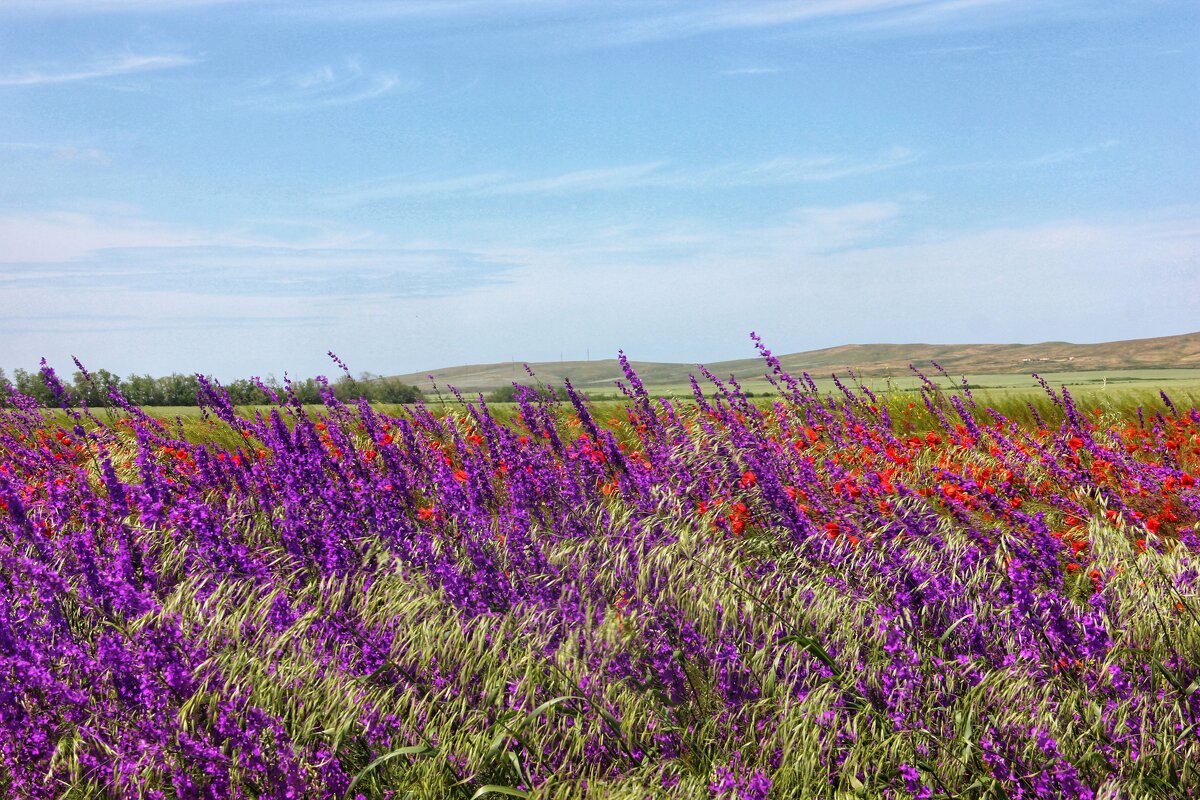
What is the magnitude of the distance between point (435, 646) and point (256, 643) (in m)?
0.77

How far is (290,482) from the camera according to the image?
5.30 m

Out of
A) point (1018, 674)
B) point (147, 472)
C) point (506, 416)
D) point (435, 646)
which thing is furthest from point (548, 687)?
point (506, 416)

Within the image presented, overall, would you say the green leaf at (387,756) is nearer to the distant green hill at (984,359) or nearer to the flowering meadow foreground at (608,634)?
the flowering meadow foreground at (608,634)

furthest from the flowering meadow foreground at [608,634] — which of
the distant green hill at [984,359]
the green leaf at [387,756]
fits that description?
the distant green hill at [984,359]

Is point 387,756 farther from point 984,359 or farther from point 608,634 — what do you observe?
point 984,359

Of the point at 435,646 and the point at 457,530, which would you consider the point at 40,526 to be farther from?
the point at 435,646

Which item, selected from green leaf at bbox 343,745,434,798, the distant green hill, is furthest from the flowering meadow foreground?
the distant green hill

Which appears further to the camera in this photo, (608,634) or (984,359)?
(984,359)

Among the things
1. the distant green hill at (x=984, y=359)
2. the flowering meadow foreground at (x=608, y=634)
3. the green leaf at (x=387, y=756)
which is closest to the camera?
the green leaf at (x=387, y=756)

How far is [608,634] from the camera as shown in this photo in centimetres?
401

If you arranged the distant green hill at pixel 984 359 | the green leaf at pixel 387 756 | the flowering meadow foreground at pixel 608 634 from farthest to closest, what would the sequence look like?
the distant green hill at pixel 984 359
the flowering meadow foreground at pixel 608 634
the green leaf at pixel 387 756

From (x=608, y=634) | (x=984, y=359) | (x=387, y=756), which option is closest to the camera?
(x=387, y=756)

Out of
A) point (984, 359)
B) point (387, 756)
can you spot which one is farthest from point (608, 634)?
point (984, 359)

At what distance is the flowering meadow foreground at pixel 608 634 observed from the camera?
3.00m
